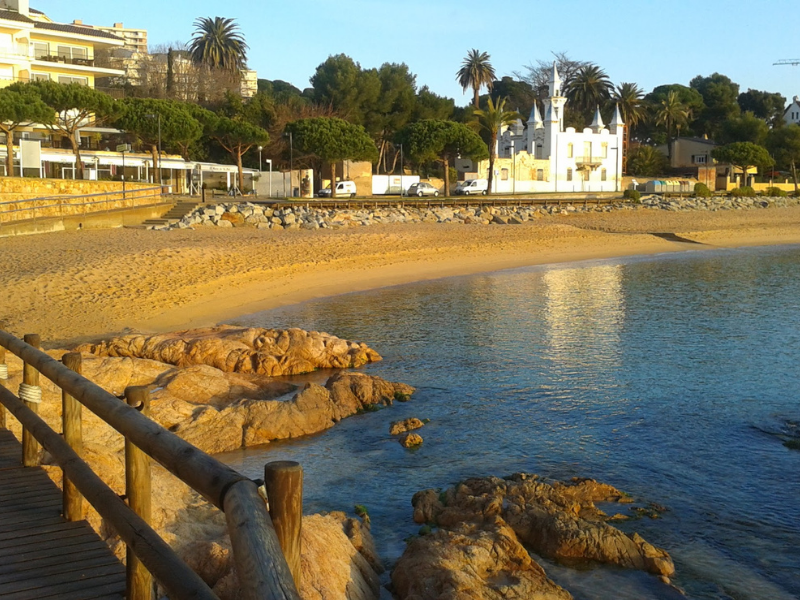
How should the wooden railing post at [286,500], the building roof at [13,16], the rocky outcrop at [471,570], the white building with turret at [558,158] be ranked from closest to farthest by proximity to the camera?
1. the wooden railing post at [286,500]
2. the rocky outcrop at [471,570]
3. the building roof at [13,16]
4. the white building with turret at [558,158]

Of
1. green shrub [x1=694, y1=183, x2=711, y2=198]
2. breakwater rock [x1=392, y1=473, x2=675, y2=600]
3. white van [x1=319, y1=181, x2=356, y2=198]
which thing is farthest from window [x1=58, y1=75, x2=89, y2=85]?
breakwater rock [x1=392, y1=473, x2=675, y2=600]

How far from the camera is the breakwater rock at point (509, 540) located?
6.29 metres

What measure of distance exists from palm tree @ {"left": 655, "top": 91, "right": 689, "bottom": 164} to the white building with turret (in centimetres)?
1451

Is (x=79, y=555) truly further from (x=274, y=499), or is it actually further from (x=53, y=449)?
(x=274, y=499)

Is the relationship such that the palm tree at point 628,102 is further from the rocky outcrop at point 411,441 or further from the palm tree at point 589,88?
the rocky outcrop at point 411,441

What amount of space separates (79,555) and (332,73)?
7758 centimetres

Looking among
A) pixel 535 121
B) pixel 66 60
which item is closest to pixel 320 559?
pixel 66 60

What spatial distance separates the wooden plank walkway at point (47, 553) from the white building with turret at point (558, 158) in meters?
69.3

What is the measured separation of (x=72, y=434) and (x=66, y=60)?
5701 centimetres

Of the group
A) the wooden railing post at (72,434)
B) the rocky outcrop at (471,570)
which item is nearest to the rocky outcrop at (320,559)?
the rocky outcrop at (471,570)

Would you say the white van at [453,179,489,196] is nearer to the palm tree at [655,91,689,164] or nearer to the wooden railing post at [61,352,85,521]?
the palm tree at [655,91,689,164]

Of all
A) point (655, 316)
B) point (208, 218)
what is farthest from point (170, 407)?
point (208, 218)

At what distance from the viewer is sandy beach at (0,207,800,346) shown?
19031mm

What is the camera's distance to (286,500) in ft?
8.66
